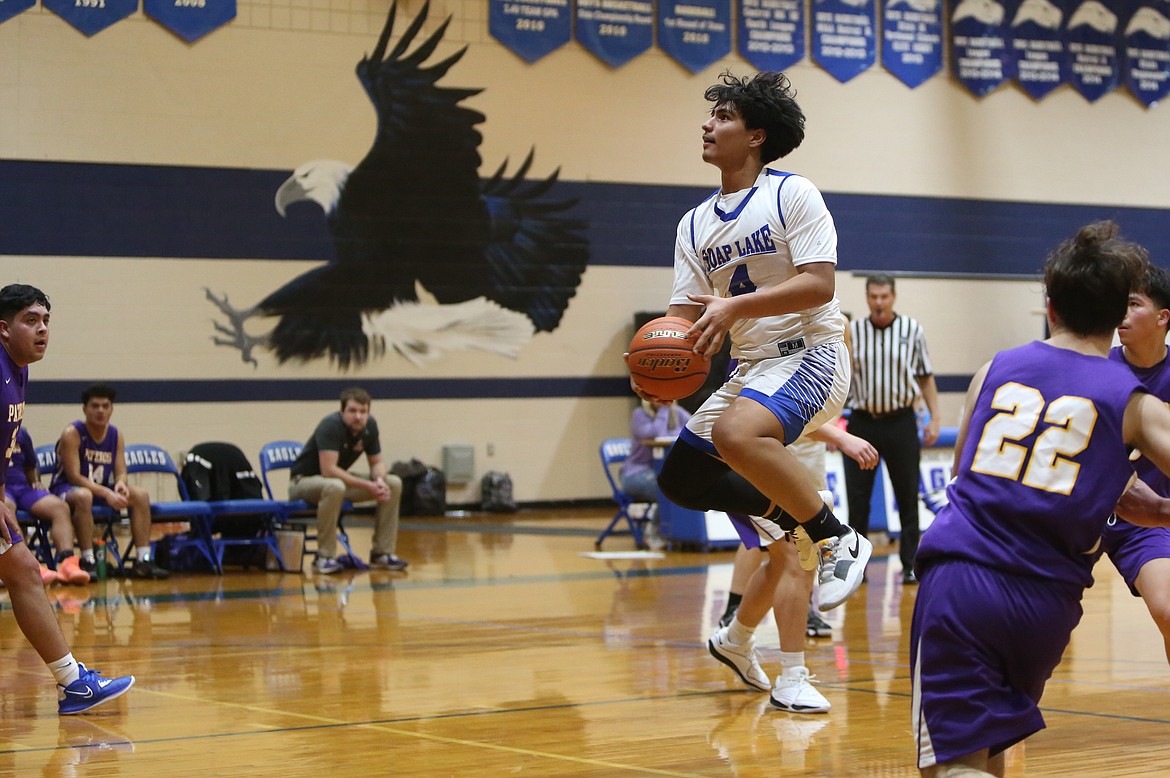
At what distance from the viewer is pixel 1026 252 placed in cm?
1827

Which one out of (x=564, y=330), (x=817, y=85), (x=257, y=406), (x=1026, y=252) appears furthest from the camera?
(x=1026, y=252)

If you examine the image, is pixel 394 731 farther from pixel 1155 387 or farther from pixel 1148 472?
pixel 1155 387

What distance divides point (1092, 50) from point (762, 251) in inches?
621

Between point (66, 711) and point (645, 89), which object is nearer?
point (66, 711)

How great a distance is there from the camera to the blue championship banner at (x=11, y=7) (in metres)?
13.7

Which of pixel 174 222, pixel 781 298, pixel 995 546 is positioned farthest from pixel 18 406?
pixel 174 222

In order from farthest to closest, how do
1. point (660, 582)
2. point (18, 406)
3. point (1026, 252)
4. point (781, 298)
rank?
point (1026, 252), point (660, 582), point (18, 406), point (781, 298)

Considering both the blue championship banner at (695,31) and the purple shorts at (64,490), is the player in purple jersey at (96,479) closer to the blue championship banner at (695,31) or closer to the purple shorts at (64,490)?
the purple shorts at (64,490)

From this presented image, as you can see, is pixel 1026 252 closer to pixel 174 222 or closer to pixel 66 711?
pixel 174 222

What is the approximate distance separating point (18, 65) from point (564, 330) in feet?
20.7

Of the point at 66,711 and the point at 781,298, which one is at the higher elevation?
the point at 781,298

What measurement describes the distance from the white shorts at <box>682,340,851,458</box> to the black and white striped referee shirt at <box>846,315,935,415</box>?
4188 millimetres

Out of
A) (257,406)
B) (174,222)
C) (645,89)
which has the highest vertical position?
(645,89)

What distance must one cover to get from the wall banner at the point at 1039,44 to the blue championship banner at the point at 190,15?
998cm
